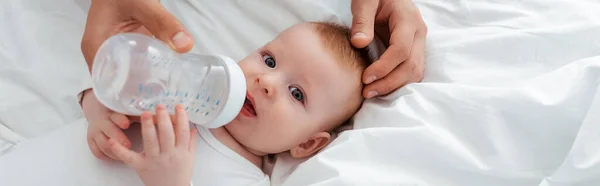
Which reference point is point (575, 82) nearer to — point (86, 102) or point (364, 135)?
point (364, 135)

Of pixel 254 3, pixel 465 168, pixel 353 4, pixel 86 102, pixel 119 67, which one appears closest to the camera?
pixel 119 67

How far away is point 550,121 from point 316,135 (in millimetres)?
381

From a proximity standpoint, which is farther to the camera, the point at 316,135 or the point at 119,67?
the point at 316,135

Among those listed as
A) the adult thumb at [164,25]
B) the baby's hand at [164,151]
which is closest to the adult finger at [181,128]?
the baby's hand at [164,151]

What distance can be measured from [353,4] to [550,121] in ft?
1.37

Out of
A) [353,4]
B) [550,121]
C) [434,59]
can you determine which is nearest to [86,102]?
[353,4]

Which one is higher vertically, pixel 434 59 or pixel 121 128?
pixel 434 59

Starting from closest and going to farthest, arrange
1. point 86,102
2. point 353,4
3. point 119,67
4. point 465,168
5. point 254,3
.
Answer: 1. point 119,67
2. point 465,168
3. point 86,102
4. point 353,4
5. point 254,3

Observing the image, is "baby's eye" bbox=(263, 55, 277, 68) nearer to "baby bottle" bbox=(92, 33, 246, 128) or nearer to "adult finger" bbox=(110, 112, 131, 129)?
"baby bottle" bbox=(92, 33, 246, 128)

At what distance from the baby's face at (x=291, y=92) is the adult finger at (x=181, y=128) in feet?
0.56

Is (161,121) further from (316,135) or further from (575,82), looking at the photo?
(575,82)

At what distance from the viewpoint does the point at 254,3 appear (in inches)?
51.8

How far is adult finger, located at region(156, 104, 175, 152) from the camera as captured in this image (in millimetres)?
820

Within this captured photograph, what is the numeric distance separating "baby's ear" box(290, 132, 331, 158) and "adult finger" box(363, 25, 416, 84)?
4.7 inches
